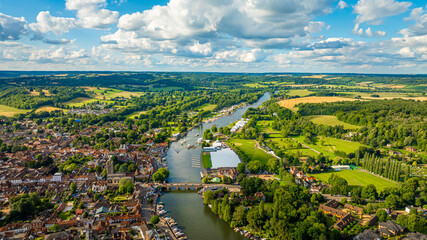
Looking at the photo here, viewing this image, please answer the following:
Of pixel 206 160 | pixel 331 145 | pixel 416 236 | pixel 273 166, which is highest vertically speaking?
pixel 273 166

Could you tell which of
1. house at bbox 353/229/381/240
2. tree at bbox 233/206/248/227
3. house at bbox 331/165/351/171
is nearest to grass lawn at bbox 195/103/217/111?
house at bbox 331/165/351/171

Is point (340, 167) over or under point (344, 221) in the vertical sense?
under

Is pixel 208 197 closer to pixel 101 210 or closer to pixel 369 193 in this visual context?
pixel 101 210

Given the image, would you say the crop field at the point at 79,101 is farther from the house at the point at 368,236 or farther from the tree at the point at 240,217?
the house at the point at 368,236

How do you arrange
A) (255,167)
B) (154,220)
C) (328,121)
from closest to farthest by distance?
(154,220)
(255,167)
(328,121)

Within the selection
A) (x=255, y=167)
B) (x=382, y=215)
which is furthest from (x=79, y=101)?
(x=382, y=215)

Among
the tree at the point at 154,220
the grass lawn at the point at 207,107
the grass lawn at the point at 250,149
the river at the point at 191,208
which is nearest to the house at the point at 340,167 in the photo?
the grass lawn at the point at 250,149

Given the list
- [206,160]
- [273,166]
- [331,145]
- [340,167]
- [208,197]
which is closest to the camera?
[208,197]
